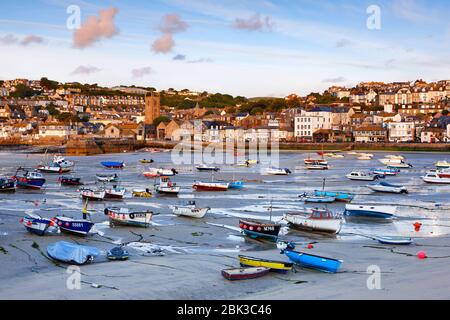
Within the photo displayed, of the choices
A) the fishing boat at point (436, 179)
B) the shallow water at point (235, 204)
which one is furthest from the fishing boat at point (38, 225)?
Result: the fishing boat at point (436, 179)

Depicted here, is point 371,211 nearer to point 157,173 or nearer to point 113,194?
point 113,194

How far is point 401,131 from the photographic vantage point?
7488 cm

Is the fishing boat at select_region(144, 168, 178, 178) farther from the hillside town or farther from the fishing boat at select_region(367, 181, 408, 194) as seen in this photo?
the hillside town

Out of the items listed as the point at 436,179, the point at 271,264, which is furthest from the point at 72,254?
the point at 436,179

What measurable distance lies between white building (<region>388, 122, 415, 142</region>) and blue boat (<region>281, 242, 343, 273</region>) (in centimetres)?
6306

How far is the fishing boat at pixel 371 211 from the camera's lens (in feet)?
67.6

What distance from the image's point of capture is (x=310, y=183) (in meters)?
33.3

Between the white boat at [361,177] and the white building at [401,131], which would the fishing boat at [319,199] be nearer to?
the white boat at [361,177]

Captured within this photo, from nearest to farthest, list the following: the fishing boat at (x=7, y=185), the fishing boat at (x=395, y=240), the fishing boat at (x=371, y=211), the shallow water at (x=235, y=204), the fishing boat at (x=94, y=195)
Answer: the fishing boat at (x=395, y=240)
the shallow water at (x=235, y=204)
the fishing boat at (x=371, y=211)
the fishing boat at (x=94, y=195)
the fishing boat at (x=7, y=185)

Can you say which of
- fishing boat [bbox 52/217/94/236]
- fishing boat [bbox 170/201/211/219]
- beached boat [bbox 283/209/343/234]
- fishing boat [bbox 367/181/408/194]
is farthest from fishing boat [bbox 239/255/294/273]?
fishing boat [bbox 367/181/408/194]

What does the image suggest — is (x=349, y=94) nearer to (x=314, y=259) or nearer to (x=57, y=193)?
(x=57, y=193)

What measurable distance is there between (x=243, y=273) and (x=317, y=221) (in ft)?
19.2

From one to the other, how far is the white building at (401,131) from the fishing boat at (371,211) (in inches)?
2175

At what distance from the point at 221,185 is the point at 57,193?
715 centimetres
